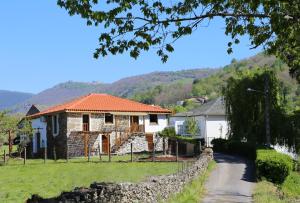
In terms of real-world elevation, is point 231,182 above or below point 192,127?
below

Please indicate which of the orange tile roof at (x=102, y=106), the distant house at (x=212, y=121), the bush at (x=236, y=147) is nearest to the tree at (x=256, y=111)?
the bush at (x=236, y=147)

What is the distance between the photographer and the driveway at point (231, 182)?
23.1m

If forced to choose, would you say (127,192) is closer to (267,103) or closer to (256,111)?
A: (267,103)

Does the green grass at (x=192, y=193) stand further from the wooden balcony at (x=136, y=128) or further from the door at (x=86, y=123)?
the wooden balcony at (x=136, y=128)

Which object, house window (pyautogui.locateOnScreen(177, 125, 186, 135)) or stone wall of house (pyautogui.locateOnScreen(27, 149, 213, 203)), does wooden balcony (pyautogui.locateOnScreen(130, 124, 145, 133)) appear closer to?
house window (pyautogui.locateOnScreen(177, 125, 186, 135))

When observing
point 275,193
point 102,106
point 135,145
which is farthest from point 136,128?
point 275,193

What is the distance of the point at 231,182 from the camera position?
2867 centimetres

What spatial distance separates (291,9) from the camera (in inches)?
485

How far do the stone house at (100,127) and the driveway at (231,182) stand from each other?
15.9 m

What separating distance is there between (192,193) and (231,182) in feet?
20.7

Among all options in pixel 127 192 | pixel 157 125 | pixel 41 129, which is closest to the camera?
pixel 127 192

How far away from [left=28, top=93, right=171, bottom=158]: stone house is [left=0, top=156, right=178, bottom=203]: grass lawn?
37.5ft

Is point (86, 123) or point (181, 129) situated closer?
point (86, 123)

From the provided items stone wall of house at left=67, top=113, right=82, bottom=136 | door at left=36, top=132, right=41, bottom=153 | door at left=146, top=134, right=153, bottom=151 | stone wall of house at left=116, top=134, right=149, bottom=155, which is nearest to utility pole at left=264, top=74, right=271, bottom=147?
door at left=146, top=134, right=153, bottom=151
